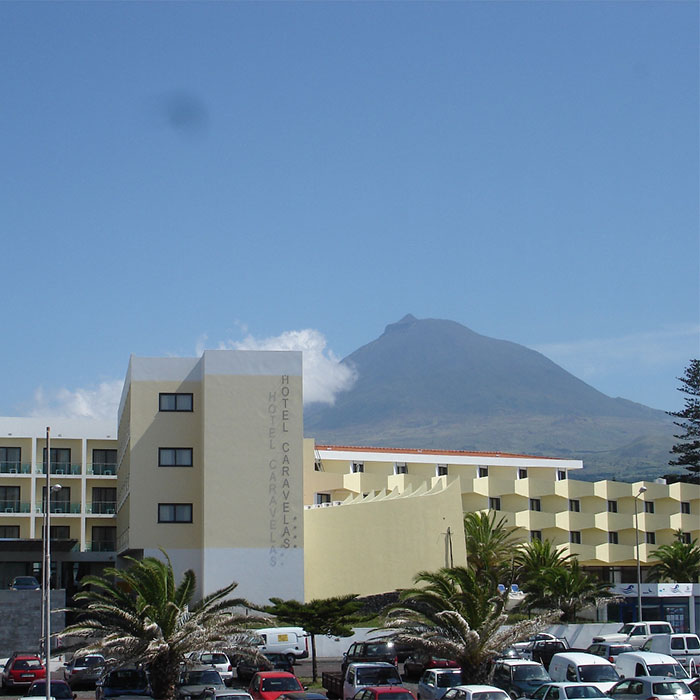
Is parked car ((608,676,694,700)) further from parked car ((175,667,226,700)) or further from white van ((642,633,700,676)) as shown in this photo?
white van ((642,633,700,676))

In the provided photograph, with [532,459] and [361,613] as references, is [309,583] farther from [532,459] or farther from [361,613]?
[532,459]

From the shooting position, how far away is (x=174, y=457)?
55000 millimetres

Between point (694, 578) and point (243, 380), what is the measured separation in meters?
33.5

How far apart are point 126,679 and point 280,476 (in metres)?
21.6

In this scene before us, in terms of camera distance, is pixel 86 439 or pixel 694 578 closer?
pixel 694 578

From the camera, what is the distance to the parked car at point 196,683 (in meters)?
31.7

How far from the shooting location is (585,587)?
56.2 meters

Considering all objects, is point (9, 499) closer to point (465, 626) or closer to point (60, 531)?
point (60, 531)

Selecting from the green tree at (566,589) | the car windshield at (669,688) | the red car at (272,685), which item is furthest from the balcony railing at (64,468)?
the car windshield at (669,688)

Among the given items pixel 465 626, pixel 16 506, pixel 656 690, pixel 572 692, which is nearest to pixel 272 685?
pixel 465 626

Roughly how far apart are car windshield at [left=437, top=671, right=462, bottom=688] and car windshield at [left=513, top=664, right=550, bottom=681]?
2022 millimetres

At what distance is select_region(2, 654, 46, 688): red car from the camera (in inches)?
1490

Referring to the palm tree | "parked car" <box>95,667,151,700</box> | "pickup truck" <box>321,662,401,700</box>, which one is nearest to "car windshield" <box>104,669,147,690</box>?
"parked car" <box>95,667,151,700</box>

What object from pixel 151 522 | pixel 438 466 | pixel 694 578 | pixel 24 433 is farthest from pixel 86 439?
pixel 694 578
